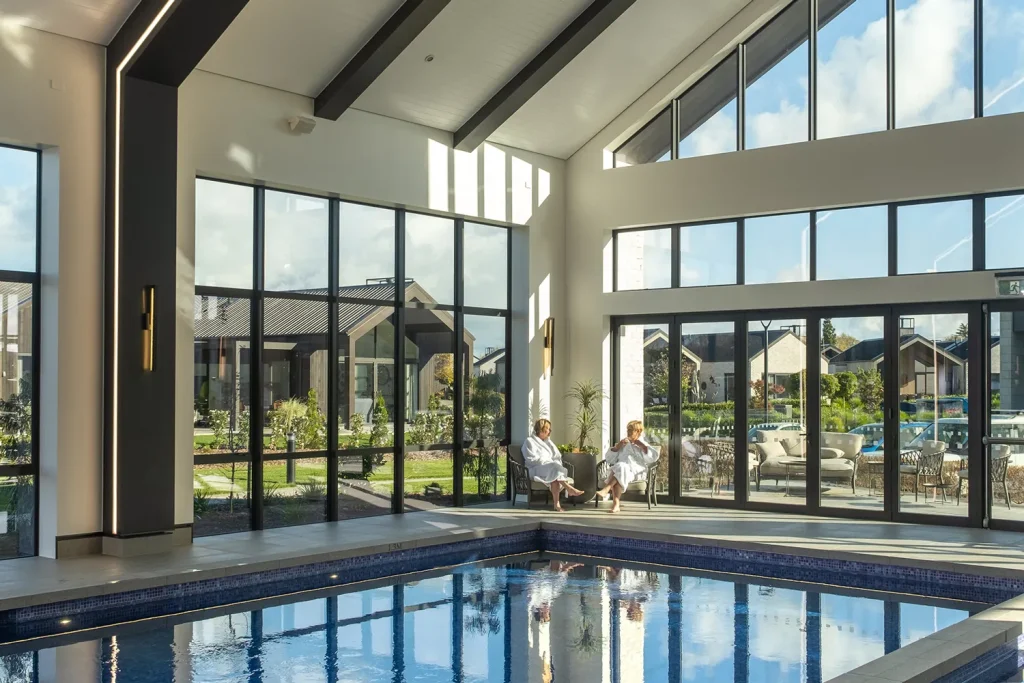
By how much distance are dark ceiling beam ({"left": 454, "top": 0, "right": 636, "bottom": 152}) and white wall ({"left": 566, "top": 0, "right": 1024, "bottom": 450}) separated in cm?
179

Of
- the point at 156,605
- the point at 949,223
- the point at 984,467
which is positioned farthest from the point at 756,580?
the point at 156,605

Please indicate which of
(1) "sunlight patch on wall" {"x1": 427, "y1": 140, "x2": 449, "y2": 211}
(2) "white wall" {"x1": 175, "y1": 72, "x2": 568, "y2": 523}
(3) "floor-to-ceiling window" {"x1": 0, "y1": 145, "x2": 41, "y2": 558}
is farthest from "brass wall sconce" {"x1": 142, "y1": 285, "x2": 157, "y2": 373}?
(1) "sunlight patch on wall" {"x1": 427, "y1": 140, "x2": 449, "y2": 211}

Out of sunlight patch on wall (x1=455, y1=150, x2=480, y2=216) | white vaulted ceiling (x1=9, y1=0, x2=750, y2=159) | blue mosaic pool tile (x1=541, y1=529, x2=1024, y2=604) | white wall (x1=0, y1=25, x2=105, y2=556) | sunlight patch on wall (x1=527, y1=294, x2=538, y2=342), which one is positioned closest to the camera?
blue mosaic pool tile (x1=541, y1=529, x2=1024, y2=604)

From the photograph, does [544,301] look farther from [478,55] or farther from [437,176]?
[478,55]

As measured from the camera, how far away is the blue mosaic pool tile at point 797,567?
7.90 meters

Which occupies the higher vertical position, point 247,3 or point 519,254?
point 247,3

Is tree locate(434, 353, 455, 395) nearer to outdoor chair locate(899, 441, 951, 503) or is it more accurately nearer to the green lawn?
the green lawn

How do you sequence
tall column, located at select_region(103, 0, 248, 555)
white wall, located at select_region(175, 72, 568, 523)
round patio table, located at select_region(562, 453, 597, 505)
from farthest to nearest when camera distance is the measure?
round patio table, located at select_region(562, 453, 597, 505), white wall, located at select_region(175, 72, 568, 523), tall column, located at select_region(103, 0, 248, 555)

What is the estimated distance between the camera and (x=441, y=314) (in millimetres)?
11625

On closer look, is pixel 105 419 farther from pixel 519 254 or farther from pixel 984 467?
pixel 984 467

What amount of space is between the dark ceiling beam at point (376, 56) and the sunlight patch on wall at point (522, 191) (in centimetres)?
269

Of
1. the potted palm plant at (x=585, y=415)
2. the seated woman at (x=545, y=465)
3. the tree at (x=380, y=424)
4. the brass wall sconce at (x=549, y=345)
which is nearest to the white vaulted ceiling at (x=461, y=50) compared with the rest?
the brass wall sconce at (x=549, y=345)

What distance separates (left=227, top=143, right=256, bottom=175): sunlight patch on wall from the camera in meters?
9.33

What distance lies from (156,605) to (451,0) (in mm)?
5726
